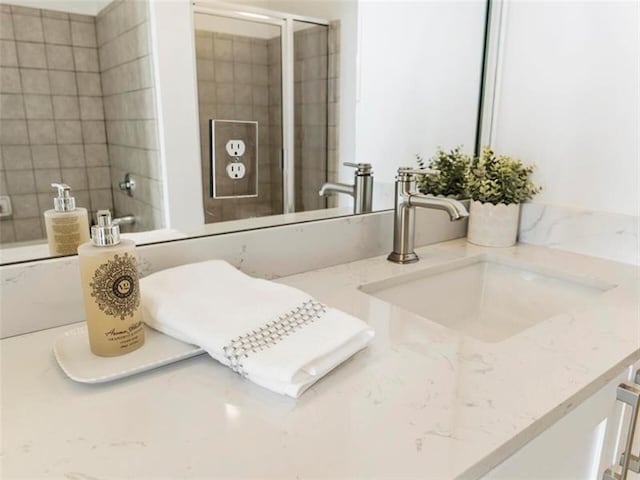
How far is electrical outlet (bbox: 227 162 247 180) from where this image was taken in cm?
96

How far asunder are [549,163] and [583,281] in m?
0.38

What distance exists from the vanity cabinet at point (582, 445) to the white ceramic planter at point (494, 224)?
581 mm

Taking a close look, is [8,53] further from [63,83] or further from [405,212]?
[405,212]

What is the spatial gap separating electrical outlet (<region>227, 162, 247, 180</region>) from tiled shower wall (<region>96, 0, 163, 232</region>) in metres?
0.15

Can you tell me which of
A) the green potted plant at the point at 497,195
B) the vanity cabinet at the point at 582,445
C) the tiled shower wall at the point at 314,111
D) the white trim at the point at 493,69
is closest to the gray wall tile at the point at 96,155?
the tiled shower wall at the point at 314,111

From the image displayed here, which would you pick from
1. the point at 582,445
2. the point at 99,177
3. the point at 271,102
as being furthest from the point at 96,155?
the point at 582,445

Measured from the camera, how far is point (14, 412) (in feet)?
1.78

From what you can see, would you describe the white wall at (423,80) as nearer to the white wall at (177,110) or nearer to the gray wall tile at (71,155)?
the white wall at (177,110)

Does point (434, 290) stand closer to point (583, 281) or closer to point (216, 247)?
point (583, 281)

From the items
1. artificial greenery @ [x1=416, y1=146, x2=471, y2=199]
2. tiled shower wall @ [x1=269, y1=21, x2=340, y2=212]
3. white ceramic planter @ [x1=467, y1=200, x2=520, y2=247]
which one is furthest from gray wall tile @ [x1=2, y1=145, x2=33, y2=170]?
white ceramic planter @ [x1=467, y1=200, x2=520, y2=247]

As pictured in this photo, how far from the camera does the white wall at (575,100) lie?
111cm

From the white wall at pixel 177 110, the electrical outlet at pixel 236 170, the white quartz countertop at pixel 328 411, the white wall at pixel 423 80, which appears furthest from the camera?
the white wall at pixel 423 80

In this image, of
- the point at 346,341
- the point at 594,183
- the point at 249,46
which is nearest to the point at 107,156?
the point at 249,46

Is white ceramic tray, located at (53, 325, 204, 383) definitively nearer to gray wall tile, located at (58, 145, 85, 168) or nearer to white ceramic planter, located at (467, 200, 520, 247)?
gray wall tile, located at (58, 145, 85, 168)
